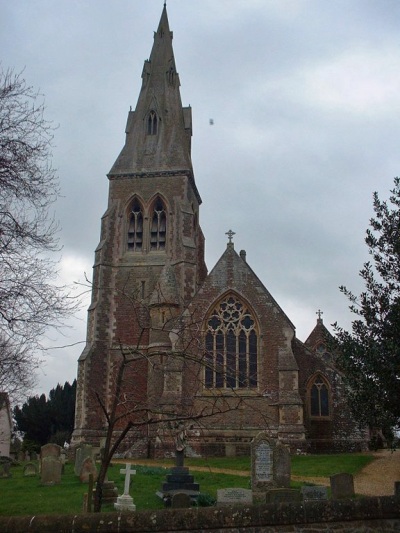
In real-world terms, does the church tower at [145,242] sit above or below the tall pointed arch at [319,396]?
above

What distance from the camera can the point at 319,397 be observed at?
1096 inches

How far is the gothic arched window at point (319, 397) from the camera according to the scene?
27656 mm

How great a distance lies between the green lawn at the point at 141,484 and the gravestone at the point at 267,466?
913mm

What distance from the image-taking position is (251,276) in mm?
27625

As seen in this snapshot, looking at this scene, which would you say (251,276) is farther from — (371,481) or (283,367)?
(371,481)

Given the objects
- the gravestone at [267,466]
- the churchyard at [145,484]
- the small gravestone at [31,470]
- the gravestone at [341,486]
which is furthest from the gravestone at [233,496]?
the small gravestone at [31,470]

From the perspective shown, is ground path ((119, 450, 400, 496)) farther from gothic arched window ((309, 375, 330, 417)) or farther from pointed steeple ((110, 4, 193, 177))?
pointed steeple ((110, 4, 193, 177))

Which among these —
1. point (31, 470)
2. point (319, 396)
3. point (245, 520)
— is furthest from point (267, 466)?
point (319, 396)

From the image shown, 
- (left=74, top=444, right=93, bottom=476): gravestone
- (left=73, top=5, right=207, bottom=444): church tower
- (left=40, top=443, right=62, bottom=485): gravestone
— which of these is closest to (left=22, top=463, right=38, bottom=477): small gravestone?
(left=74, top=444, right=93, bottom=476): gravestone

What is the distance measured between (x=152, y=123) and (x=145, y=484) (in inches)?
1003

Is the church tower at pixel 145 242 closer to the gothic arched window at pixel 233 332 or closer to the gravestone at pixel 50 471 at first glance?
the gothic arched window at pixel 233 332

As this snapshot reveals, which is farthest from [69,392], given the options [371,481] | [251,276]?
[371,481]

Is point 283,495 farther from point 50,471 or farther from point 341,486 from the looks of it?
point 50,471

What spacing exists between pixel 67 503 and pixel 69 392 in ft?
119
